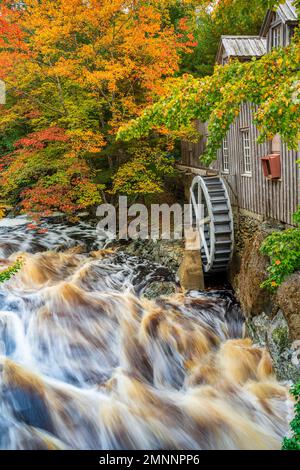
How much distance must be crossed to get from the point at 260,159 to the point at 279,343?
175 inches

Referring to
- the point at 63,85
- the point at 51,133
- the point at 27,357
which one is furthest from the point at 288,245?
the point at 63,85

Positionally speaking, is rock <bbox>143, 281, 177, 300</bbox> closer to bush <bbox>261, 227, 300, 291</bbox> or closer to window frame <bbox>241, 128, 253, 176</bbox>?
bush <bbox>261, 227, 300, 291</bbox>

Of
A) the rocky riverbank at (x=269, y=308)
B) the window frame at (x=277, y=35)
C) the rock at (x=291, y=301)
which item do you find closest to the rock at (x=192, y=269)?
the rocky riverbank at (x=269, y=308)

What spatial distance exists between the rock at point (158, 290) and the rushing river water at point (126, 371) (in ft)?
0.76

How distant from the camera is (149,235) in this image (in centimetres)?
1309

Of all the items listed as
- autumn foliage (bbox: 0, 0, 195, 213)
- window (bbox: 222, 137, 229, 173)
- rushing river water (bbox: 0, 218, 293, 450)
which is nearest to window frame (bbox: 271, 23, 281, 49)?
window (bbox: 222, 137, 229, 173)

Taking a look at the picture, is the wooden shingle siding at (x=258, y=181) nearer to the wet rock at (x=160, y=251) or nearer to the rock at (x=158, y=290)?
the wet rock at (x=160, y=251)

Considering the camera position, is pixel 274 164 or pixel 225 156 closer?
pixel 274 164

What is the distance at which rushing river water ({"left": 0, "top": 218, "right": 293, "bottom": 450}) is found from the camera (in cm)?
542

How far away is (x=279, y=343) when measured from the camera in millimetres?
6594

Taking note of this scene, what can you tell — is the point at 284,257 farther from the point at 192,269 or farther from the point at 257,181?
the point at 192,269

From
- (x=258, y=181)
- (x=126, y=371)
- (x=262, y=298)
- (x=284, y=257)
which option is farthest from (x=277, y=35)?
(x=126, y=371)

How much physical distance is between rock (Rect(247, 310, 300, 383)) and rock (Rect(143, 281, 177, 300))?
263 cm
